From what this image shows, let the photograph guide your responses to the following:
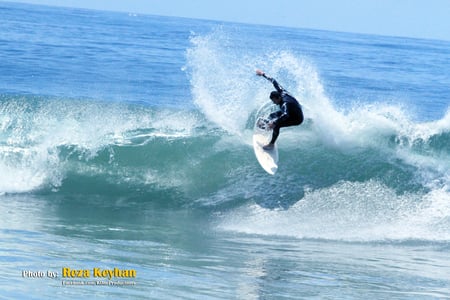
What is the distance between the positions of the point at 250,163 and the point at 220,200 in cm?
140

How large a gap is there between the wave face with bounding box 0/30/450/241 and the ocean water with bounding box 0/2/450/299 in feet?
0.13

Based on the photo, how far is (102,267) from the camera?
32.3 feet

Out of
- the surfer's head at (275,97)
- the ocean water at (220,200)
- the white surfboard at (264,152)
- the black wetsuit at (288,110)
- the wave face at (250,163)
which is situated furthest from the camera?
the white surfboard at (264,152)

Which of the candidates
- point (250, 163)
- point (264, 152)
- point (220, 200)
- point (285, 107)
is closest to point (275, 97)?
point (285, 107)

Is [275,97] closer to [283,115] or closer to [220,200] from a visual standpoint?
[283,115]

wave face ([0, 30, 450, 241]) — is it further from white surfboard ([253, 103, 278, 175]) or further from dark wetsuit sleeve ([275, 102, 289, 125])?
dark wetsuit sleeve ([275, 102, 289, 125])

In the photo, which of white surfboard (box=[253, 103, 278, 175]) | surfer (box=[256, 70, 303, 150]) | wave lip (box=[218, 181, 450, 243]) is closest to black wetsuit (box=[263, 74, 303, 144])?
surfer (box=[256, 70, 303, 150])

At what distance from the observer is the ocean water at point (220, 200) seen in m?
9.79

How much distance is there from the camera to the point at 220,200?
49.2 ft

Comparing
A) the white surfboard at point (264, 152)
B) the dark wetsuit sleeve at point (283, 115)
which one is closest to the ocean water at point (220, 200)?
the white surfboard at point (264, 152)

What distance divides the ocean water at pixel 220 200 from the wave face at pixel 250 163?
0.04 metres

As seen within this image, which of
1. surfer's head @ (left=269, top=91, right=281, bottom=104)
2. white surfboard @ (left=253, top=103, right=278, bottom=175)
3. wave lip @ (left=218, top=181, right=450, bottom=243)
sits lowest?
wave lip @ (left=218, top=181, right=450, bottom=243)

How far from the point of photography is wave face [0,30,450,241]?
13.9m

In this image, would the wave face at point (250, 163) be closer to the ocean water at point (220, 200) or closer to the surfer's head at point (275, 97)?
the ocean water at point (220, 200)
